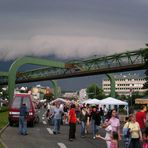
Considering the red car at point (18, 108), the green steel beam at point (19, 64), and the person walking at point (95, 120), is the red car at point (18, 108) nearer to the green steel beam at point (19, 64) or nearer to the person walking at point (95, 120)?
the person walking at point (95, 120)

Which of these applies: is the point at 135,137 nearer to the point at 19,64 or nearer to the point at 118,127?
the point at 118,127

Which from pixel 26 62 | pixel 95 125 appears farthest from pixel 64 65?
pixel 95 125

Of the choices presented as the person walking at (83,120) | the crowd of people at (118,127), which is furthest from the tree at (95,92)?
the crowd of people at (118,127)

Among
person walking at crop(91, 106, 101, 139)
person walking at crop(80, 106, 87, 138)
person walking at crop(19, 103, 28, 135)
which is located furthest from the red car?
person walking at crop(91, 106, 101, 139)

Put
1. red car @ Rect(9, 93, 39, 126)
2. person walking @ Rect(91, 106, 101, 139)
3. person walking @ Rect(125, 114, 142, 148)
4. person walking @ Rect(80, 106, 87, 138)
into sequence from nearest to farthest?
person walking @ Rect(125, 114, 142, 148)
person walking @ Rect(91, 106, 101, 139)
person walking @ Rect(80, 106, 87, 138)
red car @ Rect(9, 93, 39, 126)

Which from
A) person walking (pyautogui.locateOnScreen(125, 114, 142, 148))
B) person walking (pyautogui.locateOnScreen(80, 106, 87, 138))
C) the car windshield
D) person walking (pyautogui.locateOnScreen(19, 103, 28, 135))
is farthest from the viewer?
the car windshield

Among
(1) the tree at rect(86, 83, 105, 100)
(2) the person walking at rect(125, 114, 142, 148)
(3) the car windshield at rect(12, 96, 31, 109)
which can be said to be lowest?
(2) the person walking at rect(125, 114, 142, 148)

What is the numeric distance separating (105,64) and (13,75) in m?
26.3

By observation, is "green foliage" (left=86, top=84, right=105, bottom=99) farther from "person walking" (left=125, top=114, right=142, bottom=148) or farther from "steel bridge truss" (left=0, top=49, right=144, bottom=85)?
"person walking" (left=125, top=114, right=142, bottom=148)

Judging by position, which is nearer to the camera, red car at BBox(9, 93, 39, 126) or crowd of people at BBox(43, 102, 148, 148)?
crowd of people at BBox(43, 102, 148, 148)

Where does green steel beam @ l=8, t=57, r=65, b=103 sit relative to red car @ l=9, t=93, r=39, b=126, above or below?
above

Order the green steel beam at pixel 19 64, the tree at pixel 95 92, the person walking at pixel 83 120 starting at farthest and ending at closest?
the tree at pixel 95 92 < the green steel beam at pixel 19 64 < the person walking at pixel 83 120

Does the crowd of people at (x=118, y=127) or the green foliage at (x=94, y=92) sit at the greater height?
the green foliage at (x=94, y=92)

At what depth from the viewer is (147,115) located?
22734 mm
